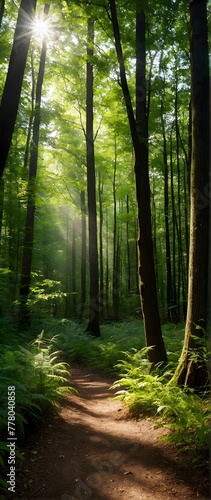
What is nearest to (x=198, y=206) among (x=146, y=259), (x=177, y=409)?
(x=146, y=259)

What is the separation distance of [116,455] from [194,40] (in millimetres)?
5963

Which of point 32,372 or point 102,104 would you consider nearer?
point 32,372

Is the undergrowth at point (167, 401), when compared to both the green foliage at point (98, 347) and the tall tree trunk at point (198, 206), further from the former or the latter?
the tall tree trunk at point (198, 206)

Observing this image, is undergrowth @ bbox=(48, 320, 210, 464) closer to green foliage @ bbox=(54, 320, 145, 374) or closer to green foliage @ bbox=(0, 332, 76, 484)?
green foliage @ bbox=(54, 320, 145, 374)

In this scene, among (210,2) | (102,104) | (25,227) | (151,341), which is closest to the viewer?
(210,2)

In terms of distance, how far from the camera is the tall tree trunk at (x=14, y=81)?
4.49 meters

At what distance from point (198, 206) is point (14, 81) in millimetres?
3705

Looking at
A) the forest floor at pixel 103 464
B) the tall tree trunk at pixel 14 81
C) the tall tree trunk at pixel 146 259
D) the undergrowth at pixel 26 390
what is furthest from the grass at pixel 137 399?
the tall tree trunk at pixel 14 81

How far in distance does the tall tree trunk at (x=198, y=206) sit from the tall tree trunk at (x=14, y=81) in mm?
2822

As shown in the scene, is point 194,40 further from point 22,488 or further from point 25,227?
point 25,227

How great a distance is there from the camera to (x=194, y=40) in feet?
13.9

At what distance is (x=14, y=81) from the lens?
464cm

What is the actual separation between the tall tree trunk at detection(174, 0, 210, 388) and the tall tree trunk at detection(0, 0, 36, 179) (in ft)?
9.26

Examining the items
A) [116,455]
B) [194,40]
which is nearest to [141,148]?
[194,40]
